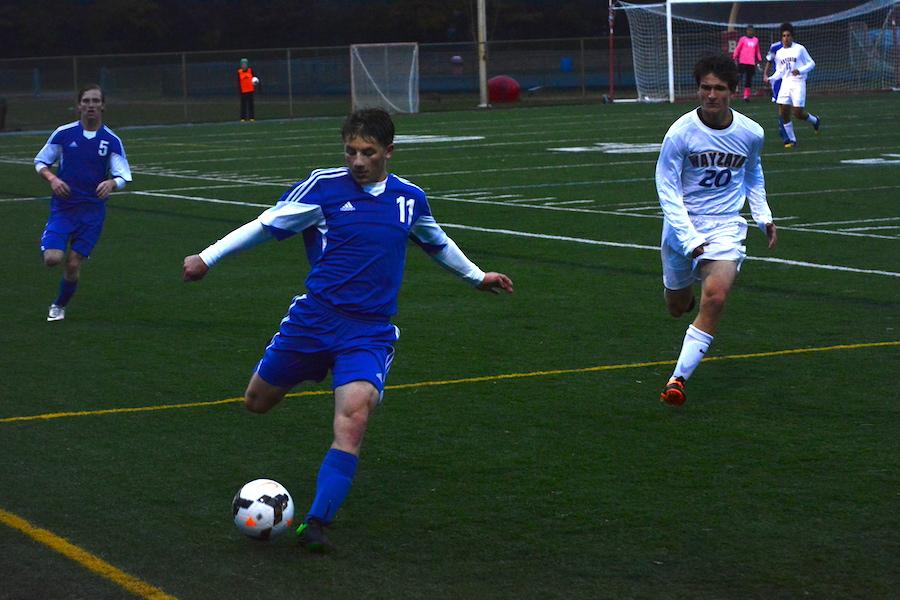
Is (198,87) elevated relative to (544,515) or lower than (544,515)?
elevated

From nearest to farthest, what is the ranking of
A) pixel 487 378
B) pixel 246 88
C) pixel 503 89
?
pixel 487 378, pixel 246 88, pixel 503 89

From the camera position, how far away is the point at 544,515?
20.0 feet

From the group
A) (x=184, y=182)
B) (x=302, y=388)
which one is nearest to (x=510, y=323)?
(x=302, y=388)

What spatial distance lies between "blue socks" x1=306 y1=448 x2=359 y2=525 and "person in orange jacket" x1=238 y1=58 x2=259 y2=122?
3809cm

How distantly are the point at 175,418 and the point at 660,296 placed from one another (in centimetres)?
500

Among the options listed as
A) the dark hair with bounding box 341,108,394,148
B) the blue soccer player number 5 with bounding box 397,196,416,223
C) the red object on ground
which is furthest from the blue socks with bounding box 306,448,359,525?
the red object on ground

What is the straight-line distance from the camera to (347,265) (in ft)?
19.7

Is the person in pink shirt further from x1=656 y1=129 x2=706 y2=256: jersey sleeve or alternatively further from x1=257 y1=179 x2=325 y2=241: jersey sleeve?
x1=257 y1=179 x2=325 y2=241: jersey sleeve

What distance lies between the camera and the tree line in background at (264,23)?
69.0 metres

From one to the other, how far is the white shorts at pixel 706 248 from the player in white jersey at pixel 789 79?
744 inches

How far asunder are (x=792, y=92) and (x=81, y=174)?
1848 cm

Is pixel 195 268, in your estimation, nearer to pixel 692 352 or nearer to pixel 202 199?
pixel 692 352

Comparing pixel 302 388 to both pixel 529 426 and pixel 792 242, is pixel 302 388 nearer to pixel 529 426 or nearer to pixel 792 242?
pixel 529 426

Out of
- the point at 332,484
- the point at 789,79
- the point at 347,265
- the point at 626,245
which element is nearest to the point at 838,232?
the point at 626,245
